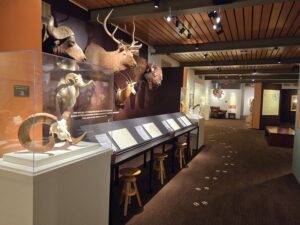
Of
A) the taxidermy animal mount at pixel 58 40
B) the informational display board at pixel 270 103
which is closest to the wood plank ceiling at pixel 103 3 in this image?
the taxidermy animal mount at pixel 58 40

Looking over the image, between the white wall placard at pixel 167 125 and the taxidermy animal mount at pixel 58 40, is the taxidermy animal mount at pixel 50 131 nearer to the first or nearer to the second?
the taxidermy animal mount at pixel 58 40

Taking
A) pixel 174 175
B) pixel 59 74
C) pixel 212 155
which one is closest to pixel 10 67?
pixel 59 74

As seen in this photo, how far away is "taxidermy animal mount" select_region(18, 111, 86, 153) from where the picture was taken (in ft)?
5.87

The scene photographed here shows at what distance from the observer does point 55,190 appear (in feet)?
5.47

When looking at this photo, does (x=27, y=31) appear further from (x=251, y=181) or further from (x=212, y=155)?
(x=212, y=155)

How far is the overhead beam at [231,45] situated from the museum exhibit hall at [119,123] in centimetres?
2

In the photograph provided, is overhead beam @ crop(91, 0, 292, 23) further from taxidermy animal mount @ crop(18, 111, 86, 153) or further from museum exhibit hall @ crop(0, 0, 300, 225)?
taxidermy animal mount @ crop(18, 111, 86, 153)

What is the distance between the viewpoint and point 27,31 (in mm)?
2354

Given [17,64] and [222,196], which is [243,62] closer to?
[222,196]

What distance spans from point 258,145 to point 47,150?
24.5 ft

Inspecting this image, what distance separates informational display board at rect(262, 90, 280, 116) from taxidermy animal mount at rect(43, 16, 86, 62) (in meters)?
11.0

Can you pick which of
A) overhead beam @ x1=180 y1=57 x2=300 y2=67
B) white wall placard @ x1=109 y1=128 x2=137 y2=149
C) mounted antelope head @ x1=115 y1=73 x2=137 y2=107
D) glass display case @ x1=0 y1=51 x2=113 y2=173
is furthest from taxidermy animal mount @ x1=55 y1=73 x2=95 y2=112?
overhead beam @ x1=180 y1=57 x2=300 y2=67

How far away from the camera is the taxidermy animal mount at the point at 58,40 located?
2824mm

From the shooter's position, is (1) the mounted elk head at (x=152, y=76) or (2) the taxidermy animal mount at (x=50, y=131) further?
(1) the mounted elk head at (x=152, y=76)
